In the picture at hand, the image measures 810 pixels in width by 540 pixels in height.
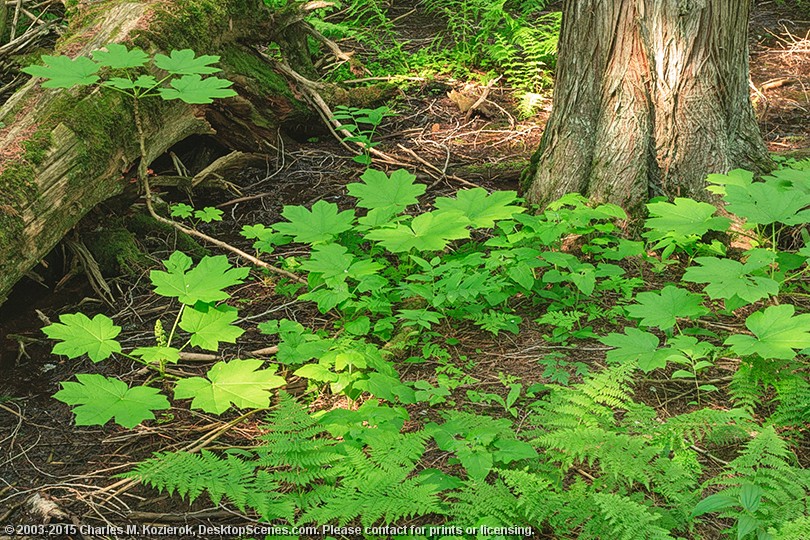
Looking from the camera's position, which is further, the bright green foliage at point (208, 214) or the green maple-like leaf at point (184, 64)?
the bright green foliage at point (208, 214)

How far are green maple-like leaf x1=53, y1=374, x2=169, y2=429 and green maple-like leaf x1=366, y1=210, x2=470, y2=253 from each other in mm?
1233

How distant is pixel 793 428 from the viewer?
2688 mm

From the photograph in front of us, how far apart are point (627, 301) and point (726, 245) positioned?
0.80 meters

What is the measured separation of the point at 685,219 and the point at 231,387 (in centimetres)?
218

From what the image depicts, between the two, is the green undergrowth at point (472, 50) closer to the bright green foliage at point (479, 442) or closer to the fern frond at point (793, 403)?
the fern frond at point (793, 403)

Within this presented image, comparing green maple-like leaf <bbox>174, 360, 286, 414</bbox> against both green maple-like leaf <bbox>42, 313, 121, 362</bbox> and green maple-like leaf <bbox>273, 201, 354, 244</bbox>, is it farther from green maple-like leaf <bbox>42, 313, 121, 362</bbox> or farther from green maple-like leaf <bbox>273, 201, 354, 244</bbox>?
green maple-like leaf <bbox>273, 201, 354, 244</bbox>

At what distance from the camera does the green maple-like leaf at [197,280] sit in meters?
2.95

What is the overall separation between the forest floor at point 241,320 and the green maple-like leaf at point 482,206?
0.56 m

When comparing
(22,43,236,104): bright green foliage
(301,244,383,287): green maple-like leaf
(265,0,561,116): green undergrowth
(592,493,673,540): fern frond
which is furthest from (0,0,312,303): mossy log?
(592,493,673,540): fern frond

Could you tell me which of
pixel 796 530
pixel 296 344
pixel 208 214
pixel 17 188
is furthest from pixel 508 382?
pixel 17 188

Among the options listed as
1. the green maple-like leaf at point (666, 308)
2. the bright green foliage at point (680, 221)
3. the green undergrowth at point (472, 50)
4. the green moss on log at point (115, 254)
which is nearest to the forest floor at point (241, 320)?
the green moss on log at point (115, 254)

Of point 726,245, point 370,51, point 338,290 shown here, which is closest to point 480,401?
point 338,290

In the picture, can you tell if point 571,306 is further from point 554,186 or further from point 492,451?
point 492,451

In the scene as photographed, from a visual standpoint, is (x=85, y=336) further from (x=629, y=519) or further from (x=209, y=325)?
(x=629, y=519)
